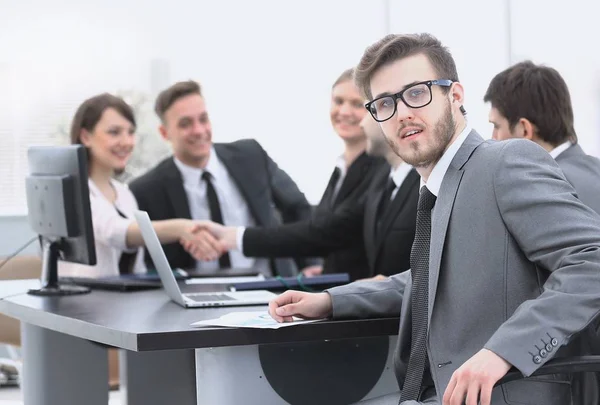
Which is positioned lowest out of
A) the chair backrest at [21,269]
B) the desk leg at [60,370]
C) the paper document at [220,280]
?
the desk leg at [60,370]

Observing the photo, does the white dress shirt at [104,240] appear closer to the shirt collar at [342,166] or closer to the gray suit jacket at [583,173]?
A: the shirt collar at [342,166]

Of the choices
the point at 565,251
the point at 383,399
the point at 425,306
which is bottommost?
the point at 383,399

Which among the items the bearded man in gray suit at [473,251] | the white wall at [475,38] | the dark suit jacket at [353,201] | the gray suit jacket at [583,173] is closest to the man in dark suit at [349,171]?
the dark suit jacket at [353,201]

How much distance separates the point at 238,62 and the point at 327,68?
2.26ft

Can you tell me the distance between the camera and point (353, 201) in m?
4.11

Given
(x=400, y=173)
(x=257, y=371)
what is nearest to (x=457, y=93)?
(x=257, y=371)

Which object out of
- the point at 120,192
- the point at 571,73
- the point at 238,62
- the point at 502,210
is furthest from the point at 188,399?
the point at 571,73

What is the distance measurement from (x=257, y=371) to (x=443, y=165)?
762mm

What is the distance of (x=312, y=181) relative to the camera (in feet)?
23.8

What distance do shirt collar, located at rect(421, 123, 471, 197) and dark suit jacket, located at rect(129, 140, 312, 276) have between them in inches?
104

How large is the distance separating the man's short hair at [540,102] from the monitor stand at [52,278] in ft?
5.43

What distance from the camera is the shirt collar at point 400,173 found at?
3521 millimetres

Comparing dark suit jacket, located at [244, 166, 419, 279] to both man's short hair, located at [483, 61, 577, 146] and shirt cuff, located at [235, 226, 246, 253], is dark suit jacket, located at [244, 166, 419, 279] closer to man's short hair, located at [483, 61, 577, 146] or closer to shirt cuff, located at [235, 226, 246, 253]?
shirt cuff, located at [235, 226, 246, 253]

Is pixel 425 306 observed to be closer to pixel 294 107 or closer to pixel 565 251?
pixel 565 251
